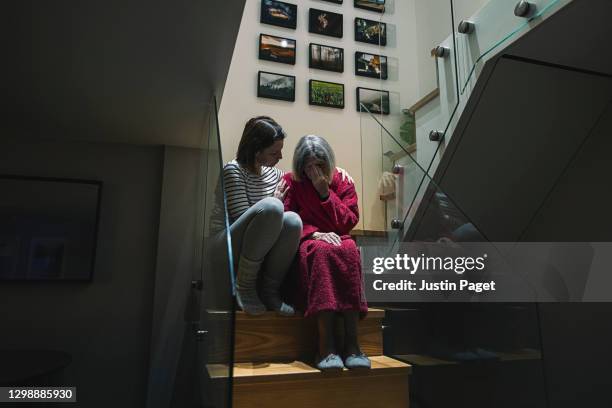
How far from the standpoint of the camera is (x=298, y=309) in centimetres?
156

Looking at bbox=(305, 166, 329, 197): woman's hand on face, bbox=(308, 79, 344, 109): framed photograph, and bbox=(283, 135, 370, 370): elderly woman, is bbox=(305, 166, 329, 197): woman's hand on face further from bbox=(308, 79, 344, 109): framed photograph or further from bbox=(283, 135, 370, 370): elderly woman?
bbox=(308, 79, 344, 109): framed photograph

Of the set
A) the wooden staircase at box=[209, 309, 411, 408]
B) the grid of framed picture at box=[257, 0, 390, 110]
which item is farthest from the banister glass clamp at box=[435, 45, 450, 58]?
the wooden staircase at box=[209, 309, 411, 408]

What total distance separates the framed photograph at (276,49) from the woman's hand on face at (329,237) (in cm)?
177

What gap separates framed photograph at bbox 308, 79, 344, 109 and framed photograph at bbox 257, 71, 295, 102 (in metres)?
0.16

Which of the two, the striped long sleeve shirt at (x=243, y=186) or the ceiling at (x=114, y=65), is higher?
the ceiling at (x=114, y=65)

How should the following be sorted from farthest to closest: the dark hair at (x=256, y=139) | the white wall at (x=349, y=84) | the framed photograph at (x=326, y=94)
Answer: the framed photograph at (x=326, y=94) → the white wall at (x=349, y=84) → the dark hair at (x=256, y=139)

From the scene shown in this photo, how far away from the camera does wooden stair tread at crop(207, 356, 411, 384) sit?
126 cm

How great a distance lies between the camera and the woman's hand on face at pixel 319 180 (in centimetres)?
175

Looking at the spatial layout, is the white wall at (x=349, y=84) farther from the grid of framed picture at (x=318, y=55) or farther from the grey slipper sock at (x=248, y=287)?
the grey slipper sock at (x=248, y=287)

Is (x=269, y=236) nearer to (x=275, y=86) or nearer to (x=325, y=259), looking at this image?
(x=325, y=259)

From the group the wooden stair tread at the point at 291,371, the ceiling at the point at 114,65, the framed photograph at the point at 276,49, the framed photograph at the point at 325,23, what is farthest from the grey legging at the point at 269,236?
the framed photograph at the point at 325,23

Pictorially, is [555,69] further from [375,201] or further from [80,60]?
[80,60]

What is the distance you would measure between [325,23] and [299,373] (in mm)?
2719

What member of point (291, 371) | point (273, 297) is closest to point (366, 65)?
point (273, 297)
